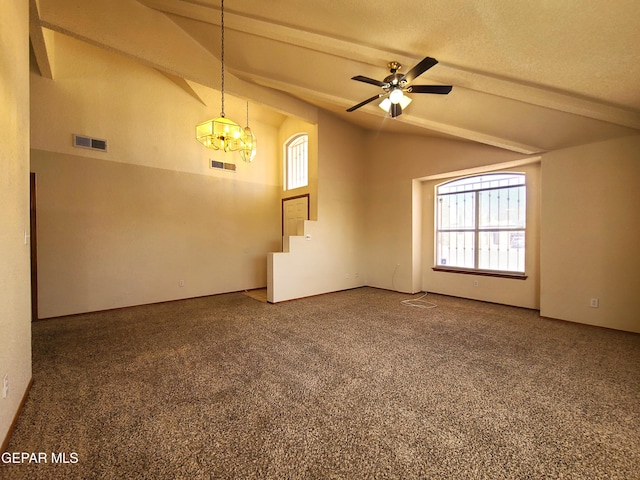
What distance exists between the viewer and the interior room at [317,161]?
7.11ft

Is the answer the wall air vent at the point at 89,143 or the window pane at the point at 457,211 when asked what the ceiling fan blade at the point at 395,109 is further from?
the wall air vent at the point at 89,143

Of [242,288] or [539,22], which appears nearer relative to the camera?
[539,22]

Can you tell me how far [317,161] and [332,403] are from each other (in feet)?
15.6

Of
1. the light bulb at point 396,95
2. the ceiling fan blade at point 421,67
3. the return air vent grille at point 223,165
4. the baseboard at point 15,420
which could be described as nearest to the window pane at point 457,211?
the light bulb at point 396,95

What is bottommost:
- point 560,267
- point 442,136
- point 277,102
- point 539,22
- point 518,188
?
point 560,267

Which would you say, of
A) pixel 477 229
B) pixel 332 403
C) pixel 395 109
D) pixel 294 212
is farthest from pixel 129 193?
pixel 477 229

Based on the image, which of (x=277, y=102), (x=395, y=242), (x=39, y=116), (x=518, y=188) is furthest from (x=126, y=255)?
(x=518, y=188)

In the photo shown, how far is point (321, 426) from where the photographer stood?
5.87ft

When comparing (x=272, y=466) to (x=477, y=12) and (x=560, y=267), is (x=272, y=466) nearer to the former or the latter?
(x=477, y=12)

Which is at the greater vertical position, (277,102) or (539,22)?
(277,102)

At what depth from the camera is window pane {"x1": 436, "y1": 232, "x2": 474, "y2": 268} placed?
5.50 m

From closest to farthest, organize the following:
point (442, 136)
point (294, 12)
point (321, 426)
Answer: point (321, 426), point (294, 12), point (442, 136)

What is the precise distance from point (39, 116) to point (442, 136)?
6790 millimetres

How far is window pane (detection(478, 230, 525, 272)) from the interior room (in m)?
0.04
